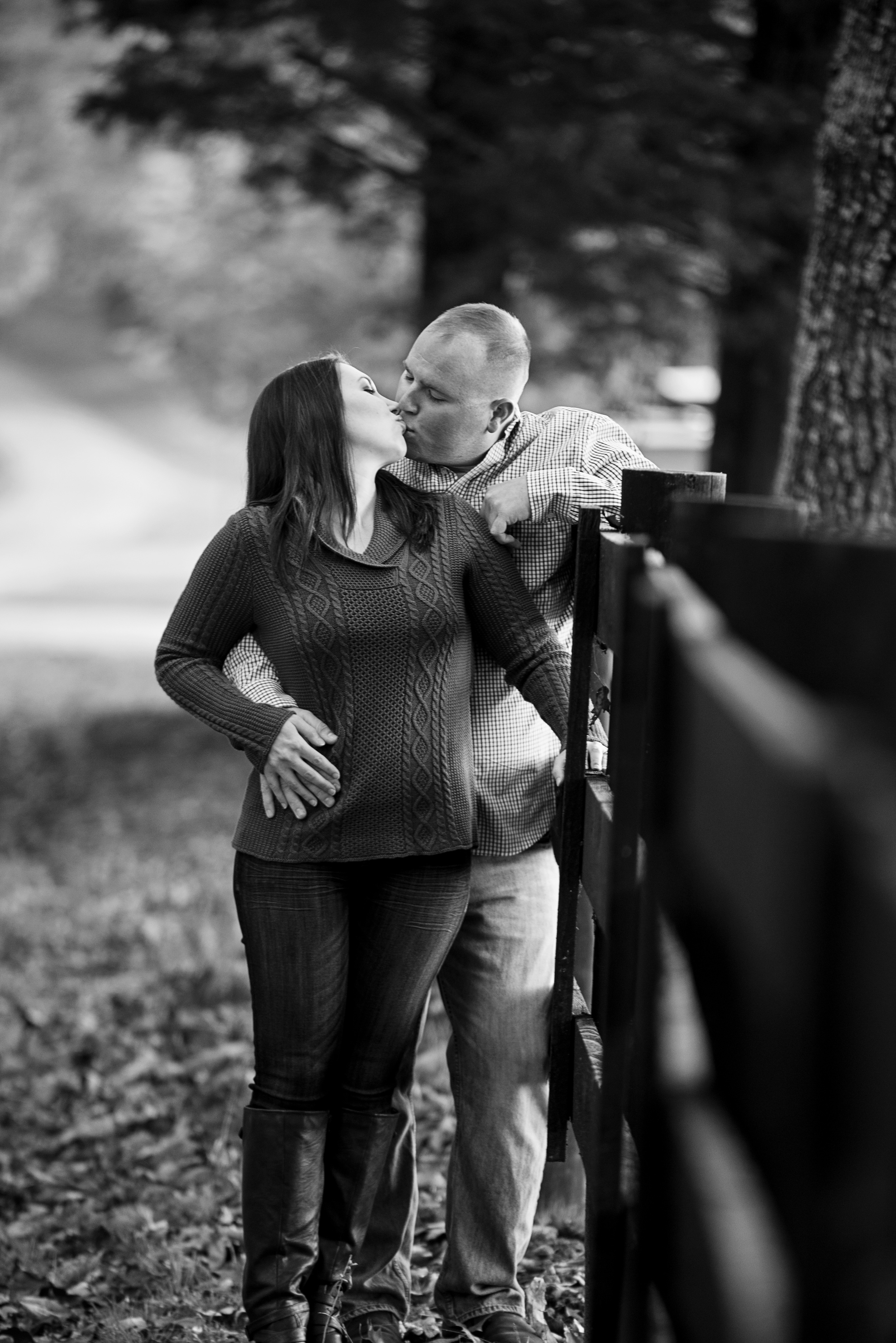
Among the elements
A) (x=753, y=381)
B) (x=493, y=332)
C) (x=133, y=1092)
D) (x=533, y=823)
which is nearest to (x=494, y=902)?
(x=533, y=823)

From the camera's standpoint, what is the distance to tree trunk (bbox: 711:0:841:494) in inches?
308

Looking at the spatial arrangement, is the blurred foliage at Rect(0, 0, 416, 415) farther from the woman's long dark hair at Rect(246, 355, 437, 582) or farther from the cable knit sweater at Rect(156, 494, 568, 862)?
the cable knit sweater at Rect(156, 494, 568, 862)

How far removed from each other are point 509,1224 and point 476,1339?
0.23 m

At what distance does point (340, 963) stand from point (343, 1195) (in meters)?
0.49

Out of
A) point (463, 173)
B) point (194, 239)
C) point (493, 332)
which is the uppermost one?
point (194, 239)

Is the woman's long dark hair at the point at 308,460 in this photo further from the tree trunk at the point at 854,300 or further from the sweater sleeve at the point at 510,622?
the tree trunk at the point at 854,300

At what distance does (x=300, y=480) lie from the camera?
2.84 m

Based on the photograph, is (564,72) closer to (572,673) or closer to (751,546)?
(572,673)

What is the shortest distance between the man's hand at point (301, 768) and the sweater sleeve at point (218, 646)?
26 millimetres

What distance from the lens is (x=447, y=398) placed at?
3008 millimetres

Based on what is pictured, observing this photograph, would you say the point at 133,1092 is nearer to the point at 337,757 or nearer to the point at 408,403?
the point at 337,757

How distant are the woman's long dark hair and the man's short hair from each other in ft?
0.85

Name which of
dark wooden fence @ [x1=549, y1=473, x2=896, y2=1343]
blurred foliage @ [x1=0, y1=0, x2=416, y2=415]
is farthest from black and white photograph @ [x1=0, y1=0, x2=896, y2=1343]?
blurred foliage @ [x1=0, y1=0, x2=416, y2=415]

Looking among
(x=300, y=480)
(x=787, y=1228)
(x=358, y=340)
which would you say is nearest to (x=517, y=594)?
(x=300, y=480)
